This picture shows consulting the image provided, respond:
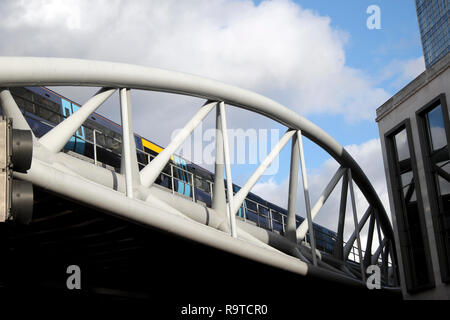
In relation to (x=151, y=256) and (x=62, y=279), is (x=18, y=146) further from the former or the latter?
(x=62, y=279)

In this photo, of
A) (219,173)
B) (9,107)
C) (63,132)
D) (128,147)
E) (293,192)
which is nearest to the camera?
(9,107)

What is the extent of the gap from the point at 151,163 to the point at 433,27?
141364mm

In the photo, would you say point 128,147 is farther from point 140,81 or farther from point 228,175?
point 228,175

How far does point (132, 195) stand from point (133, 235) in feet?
7.82

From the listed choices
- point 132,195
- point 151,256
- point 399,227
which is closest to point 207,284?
point 151,256

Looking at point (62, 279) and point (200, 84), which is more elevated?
point (200, 84)

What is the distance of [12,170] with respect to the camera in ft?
14.3

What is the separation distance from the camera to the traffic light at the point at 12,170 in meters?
4.23

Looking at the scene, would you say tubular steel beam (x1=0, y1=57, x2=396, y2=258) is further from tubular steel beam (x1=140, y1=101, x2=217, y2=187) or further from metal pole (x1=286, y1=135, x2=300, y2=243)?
tubular steel beam (x1=140, y1=101, x2=217, y2=187)

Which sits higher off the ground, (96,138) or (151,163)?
(96,138)

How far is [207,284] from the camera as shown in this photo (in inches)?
893

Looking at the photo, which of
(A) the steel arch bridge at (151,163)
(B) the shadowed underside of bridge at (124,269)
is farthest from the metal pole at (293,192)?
(B) the shadowed underside of bridge at (124,269)

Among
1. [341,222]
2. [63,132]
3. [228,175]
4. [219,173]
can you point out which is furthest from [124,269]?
[341,222]

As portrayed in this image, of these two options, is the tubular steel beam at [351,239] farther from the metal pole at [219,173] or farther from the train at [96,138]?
the metal pole at [219,173]
